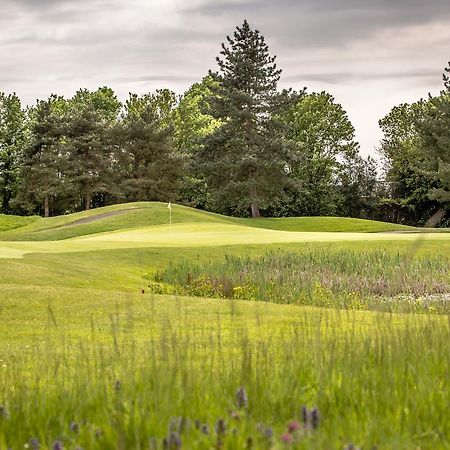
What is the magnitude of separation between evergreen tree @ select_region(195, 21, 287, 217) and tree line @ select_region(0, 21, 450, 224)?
0.24ft

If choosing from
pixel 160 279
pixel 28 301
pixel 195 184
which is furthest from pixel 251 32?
pixel 28 301

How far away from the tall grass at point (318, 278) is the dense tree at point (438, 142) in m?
31.2

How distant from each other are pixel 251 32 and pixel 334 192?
543 inches

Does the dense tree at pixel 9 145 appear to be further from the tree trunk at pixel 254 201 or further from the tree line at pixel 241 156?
the tree trunk at pixel 254 201

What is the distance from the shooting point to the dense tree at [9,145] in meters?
59.0

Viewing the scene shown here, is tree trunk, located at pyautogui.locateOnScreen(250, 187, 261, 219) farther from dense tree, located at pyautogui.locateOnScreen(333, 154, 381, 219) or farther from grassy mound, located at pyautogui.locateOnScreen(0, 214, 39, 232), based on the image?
grassy mound, located at pyautogui.locateOnScreen(0, 214, 39, 232)

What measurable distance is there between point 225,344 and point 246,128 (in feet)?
143

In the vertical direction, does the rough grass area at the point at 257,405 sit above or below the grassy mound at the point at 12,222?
above

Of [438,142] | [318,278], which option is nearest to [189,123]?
[438,142]

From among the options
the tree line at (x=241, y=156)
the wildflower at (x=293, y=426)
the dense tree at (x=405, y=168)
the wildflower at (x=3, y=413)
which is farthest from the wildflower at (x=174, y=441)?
the dense tree at (x=405, y=168)

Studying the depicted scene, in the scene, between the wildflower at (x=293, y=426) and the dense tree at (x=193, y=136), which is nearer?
the wildflower at (x=293, y=426)

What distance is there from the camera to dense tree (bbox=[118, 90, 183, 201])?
182ft

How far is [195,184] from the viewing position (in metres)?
59.3

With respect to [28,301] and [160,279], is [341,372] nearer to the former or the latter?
[28,301]
